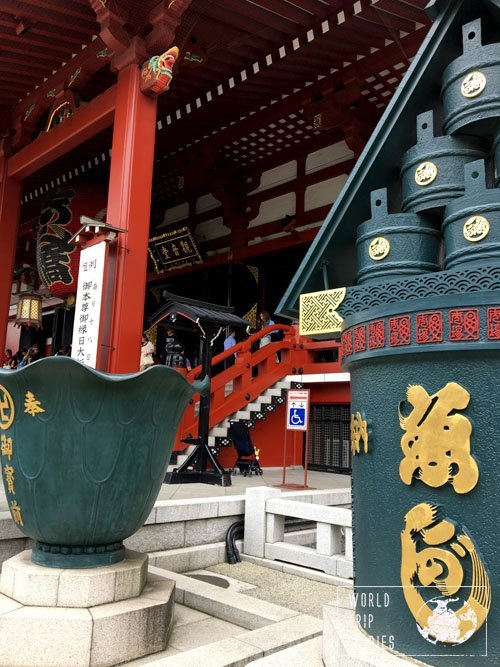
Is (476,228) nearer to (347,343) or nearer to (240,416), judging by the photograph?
(347,343)

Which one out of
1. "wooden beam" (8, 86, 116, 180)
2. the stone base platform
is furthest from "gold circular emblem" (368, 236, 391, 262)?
"wooden beam" (8, 86, 116, 180)

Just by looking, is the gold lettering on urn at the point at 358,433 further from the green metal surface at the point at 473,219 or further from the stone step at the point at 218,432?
the stone step at the point at 218,432

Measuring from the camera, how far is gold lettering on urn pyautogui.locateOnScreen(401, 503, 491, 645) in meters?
1.84

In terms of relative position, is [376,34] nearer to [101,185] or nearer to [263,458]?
[101,185]

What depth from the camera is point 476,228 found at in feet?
7.06

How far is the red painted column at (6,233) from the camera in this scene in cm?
925

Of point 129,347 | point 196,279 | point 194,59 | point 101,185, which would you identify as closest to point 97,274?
point 129,347

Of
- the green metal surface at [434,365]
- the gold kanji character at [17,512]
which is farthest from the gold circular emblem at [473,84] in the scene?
the gold kanji character at [17,512]

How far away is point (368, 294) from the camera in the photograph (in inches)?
94.2

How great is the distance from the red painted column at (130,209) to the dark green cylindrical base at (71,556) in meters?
3.23

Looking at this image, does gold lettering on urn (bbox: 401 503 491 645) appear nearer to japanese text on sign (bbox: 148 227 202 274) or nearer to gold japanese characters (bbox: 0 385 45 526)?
gold japanese characters (bbox: 0 385 45 526)

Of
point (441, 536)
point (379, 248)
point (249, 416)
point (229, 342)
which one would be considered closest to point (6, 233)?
point (229, 342)

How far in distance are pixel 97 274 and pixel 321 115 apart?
4.77 m

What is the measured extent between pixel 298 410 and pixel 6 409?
4545 millimetres
